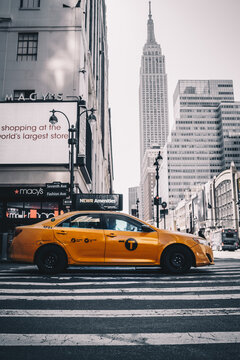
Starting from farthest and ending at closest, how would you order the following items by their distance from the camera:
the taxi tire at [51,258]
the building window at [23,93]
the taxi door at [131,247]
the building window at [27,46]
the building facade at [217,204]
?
the building facade at [217,204], the building window at [27,46], the building window at [23,93], the taxi tire at [51,258], the taxi door at [131,247]

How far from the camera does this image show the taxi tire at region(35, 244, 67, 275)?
321 inches

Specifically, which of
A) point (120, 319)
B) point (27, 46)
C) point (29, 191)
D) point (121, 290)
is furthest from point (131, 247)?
point (27, 46)

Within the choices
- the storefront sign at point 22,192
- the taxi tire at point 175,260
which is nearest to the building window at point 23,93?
the storefront sign at point 22,192

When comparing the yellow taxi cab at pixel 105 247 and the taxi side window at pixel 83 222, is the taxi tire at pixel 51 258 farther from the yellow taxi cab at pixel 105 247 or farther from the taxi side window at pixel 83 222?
the taxi side window at pixel 83 222

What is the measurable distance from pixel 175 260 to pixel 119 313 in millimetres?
3945

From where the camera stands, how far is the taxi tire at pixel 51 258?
26.8 ft

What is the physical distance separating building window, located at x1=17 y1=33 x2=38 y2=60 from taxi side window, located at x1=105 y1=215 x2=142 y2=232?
20796mm

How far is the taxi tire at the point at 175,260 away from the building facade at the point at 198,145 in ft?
466

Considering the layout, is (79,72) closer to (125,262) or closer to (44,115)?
(44,115)

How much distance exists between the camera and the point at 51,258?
8.23 meters

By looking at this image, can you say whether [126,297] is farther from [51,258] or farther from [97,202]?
[97,202]

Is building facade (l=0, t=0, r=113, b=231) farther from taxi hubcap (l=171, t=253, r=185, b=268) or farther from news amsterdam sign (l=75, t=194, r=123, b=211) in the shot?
taxi hubcap (l=171, t=253, r=185, b=268)

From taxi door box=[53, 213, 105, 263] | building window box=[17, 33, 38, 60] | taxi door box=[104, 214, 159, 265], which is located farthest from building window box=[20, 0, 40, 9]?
taxi door box=[104, 214, 159, 265]

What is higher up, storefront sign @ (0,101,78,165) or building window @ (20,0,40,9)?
building window @ (20,0,40,9)
